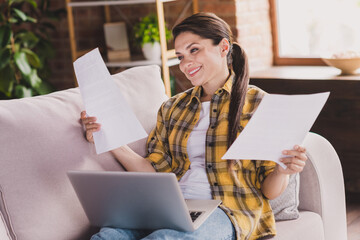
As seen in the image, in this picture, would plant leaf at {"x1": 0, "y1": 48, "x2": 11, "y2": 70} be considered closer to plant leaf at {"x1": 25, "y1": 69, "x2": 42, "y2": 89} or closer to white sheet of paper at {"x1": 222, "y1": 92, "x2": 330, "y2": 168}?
plant leaf at {"x1": 25, "y1": 69, "x2": 42, "y2": 89}

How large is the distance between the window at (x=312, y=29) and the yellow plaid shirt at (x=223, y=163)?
149 centimetres

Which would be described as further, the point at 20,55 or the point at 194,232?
the point at 20,55

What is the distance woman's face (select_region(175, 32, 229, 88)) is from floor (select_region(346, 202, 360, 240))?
1193 mm

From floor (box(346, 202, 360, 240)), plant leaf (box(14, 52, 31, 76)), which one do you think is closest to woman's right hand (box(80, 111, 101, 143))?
floor (box(346, 202, 360, 240))

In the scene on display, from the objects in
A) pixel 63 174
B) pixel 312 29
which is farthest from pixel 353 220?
pixel 63 174

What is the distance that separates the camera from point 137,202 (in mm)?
1438

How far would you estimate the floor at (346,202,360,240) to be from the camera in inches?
97.6

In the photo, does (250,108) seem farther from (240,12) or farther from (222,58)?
(240,12)

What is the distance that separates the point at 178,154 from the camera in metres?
1.74

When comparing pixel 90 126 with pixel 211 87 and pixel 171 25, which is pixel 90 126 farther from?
pixel 171 25

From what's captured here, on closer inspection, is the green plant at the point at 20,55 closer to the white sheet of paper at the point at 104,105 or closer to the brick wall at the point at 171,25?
the brick wall at the point at 171,25

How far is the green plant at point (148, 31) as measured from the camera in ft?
10.5

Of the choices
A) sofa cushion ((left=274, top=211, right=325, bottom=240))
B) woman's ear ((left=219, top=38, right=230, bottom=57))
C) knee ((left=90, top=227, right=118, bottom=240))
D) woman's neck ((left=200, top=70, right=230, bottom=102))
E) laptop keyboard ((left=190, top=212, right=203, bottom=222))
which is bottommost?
sofa cushion ((left=274, top=211, right=325, bottom=240))

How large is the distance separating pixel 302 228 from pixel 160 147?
0.50 m
